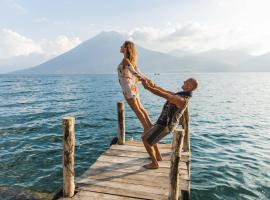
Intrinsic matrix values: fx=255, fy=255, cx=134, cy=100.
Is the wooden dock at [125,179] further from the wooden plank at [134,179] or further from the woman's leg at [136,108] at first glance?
the woman's leg at [136,108]

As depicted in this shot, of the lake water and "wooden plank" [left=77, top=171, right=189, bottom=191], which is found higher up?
"wooden plank" [left=77, top=171, right=189, bottom=191]

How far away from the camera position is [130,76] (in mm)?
7203

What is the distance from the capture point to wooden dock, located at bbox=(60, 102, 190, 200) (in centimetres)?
593

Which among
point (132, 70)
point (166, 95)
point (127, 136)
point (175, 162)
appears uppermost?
point (132, 70)

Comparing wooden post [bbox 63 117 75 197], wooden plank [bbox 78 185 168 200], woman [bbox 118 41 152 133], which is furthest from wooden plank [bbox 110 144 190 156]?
wooden post [bbox 63 117 75 197]

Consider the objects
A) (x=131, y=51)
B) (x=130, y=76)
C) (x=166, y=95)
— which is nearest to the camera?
(x=166, y=95)

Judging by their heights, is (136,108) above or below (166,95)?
below

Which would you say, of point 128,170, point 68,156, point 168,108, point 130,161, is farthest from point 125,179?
point 168,108

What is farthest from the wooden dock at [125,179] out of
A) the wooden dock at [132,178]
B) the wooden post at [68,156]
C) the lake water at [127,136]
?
the lake water at [127,136]

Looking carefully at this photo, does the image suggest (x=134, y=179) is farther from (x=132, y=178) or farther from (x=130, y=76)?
(x=130, y=76)

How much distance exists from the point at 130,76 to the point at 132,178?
2.83 metres

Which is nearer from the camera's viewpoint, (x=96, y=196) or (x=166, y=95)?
(x=96, y=196)

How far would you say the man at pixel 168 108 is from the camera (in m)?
6.49

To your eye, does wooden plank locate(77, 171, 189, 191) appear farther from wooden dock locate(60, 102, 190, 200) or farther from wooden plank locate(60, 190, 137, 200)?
wooden plank locate(60, 190, 137, 200)
